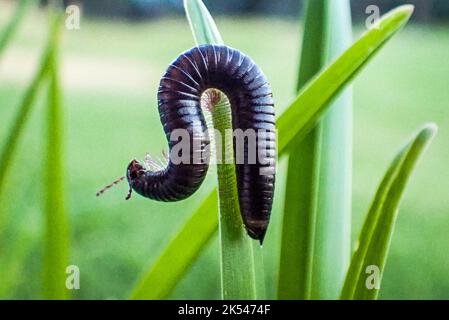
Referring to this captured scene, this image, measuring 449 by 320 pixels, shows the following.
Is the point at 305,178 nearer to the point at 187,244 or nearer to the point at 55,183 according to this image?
the point at 187,244

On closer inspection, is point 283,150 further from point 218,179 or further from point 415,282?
point 415,282

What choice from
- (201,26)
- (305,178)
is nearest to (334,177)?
(305,178)

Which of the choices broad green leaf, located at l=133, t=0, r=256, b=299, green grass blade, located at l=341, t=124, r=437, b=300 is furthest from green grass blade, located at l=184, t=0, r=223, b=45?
green grass blade, located at l=341, t=124, r=437, b=300

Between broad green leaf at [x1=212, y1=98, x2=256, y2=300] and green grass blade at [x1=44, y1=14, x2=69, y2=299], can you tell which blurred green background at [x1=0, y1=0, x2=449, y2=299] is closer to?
green grass blade at [x1=44, y1=14, x2=69, y2=299]

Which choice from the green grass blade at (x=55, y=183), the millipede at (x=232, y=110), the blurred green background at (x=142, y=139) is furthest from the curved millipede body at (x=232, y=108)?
the blurred green background at (x=142, y=139)

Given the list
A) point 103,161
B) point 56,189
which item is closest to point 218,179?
point 56,189

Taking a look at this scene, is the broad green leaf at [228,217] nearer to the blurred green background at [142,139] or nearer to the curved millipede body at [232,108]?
the curved millipede body at [232,108]
